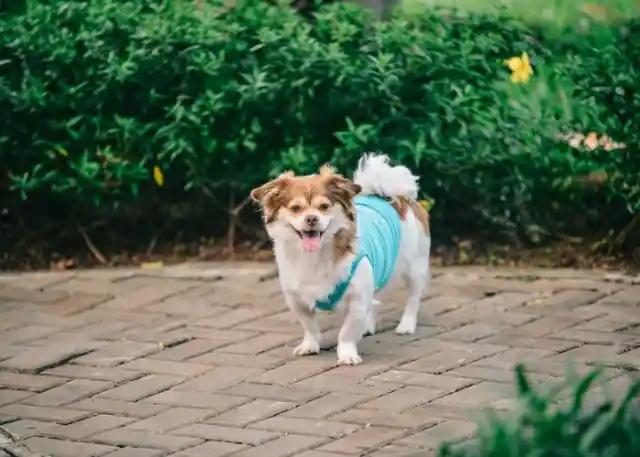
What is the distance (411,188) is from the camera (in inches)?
261

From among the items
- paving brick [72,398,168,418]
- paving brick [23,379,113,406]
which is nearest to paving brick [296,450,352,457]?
paving brick [72,398,168,418]

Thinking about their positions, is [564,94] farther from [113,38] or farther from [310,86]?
[113,38]

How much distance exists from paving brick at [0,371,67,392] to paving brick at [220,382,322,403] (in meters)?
0.81

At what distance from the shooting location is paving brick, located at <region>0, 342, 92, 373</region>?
20.6 ft

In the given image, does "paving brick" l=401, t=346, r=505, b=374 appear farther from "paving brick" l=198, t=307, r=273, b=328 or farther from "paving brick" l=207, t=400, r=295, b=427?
"paving brick" l=198, t=307, r=273, b=328

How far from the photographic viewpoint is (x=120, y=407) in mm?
5656

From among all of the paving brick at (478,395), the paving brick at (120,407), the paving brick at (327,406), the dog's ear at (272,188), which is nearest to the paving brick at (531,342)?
the paving brick at (478,395)

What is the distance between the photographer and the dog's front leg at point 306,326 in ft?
20.5

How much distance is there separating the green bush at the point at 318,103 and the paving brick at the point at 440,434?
109 inches

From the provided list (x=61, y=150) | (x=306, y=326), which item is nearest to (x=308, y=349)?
(x=306, y=326)

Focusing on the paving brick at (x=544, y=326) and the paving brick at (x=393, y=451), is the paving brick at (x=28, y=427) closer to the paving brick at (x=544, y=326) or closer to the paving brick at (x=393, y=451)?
the paving brick at (x=393, y=451)

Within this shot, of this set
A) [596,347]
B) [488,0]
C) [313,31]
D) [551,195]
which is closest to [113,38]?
[313,31]

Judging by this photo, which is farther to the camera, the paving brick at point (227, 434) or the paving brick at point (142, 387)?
the paving brick at point (142, 387)

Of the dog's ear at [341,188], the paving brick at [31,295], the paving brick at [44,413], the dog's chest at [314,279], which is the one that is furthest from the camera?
the paving brick at [31,295]
